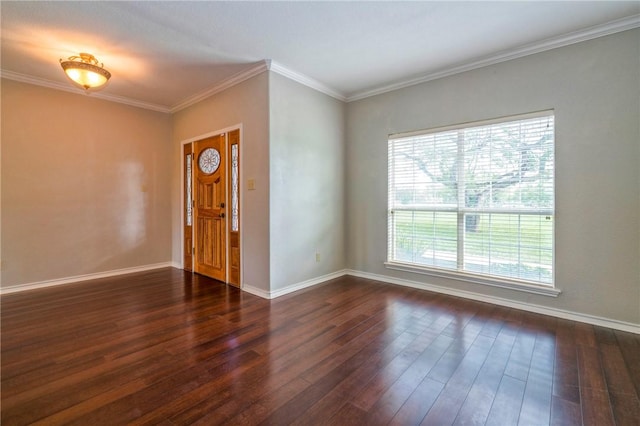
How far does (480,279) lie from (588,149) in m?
1.66

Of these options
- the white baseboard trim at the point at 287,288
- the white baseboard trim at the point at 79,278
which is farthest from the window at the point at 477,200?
the white baseboard trim at the point at 79,278

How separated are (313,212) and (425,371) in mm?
2506

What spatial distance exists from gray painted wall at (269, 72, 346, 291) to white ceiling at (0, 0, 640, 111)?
1.36 ft

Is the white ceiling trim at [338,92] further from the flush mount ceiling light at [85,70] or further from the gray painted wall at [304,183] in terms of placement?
the flush mount ceiling light at [85,70]

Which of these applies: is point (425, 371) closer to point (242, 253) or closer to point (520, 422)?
point (520, 422)

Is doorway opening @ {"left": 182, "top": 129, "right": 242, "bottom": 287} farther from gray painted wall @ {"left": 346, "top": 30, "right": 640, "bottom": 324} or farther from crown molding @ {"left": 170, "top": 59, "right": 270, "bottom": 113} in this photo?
gray painted wall @ {"left": 346, "top": 30, "right": 640, "bottom": 324}

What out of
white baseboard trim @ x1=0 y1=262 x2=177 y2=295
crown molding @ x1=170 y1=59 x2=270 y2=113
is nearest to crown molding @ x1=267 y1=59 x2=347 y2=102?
crown molding @ x1=170 y1=59 x2=270 y2=113

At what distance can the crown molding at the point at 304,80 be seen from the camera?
354 centimetres

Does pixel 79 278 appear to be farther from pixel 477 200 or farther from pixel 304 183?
pixel 477 200

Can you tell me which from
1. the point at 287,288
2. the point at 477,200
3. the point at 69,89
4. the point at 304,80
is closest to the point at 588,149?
the point at 477,200

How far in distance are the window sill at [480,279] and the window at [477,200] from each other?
0.08 ft

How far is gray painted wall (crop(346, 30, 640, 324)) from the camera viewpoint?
2.65 metres

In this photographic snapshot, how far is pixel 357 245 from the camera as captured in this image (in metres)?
4.57

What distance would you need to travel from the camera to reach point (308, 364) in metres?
2.11
